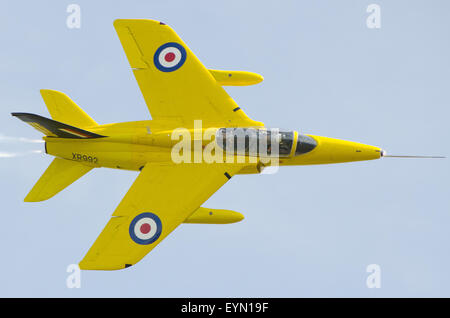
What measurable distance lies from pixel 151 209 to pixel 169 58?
535 cm

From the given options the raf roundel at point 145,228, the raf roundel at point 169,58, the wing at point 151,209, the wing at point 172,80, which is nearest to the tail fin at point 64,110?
the wing at point 172,80

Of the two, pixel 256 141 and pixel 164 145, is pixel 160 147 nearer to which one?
pixel 164 145

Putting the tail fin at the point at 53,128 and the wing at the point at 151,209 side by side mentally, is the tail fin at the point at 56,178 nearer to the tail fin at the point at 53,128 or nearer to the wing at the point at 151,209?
the tail fin at the point at 53,128

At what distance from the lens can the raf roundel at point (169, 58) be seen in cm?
2092

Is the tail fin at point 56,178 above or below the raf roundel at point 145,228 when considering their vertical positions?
above

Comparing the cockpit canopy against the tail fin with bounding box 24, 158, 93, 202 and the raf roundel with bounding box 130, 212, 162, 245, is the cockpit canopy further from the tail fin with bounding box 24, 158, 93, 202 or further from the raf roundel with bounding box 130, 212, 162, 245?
the tail fin with bounding box 24, 158, 93, 202

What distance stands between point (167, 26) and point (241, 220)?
7.26 meters

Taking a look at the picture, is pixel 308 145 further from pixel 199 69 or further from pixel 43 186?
pixel 43 186

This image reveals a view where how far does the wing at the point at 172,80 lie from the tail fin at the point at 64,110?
229 cm

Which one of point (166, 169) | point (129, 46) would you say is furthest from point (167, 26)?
point (166, 169)

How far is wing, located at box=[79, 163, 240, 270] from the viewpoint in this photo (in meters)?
18.6

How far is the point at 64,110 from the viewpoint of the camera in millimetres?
21031

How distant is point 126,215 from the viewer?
19188 mm

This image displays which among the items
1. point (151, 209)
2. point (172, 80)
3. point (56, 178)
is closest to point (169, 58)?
point (172, 80)
